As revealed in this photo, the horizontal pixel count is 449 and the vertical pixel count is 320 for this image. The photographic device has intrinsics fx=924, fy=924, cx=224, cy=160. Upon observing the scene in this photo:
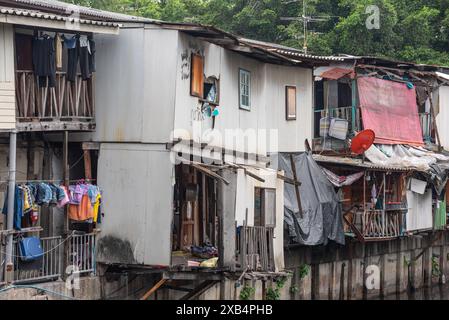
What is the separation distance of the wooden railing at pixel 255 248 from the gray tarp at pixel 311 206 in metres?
4.12

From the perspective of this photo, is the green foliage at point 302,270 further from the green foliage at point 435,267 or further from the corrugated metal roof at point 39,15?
the corrugated metal roof at point 39,15

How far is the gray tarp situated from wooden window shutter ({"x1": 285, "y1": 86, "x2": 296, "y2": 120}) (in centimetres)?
121

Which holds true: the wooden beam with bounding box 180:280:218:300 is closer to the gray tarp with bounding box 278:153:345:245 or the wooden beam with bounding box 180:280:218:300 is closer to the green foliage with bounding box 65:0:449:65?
the gray tarp with bounding box 278:153:345:245

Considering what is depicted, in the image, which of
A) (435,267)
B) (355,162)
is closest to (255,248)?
(355,162)

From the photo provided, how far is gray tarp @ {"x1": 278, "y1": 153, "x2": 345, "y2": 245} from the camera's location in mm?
26578

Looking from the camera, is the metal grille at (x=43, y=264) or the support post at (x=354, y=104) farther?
the support post at (x=354, y=104)

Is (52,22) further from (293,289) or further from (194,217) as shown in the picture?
(293,289)

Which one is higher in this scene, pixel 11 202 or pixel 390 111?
pixel 390 111

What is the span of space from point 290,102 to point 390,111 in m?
6.38

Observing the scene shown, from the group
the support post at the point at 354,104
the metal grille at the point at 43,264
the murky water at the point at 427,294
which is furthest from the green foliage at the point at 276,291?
the metal grille at the point at 43,264

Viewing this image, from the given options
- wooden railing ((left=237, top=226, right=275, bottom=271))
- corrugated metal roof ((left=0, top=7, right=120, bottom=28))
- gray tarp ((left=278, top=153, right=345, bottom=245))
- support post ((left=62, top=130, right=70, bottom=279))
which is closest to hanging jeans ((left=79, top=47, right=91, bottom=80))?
corrugated metal roof ((left=0, top=7, right=120, bottom=28))

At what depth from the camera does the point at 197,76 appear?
21.4 metres

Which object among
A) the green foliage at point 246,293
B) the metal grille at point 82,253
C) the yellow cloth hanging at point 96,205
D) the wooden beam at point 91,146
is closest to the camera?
the metal grille at point 82,253

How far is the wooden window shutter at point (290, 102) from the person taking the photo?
27547 mm
